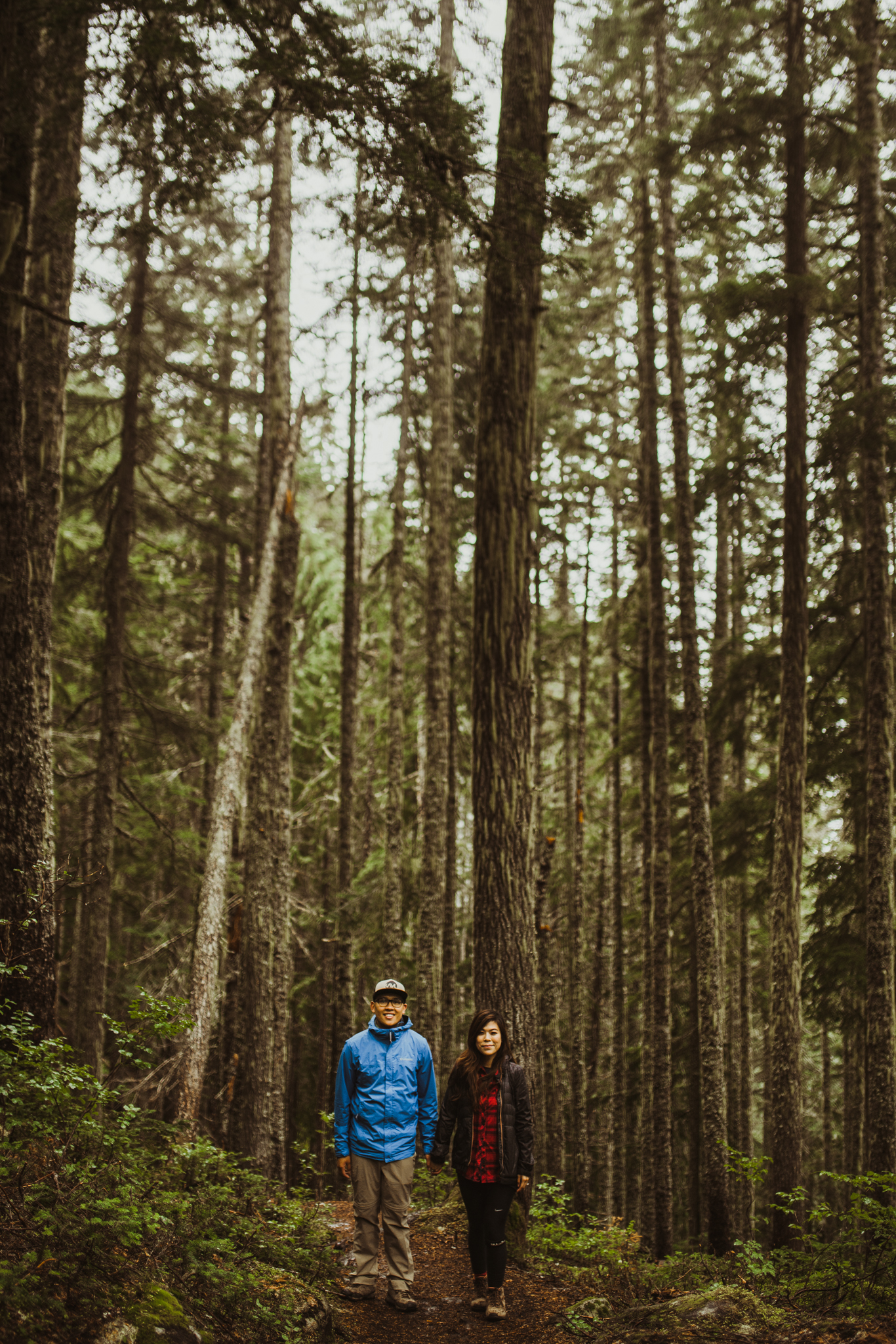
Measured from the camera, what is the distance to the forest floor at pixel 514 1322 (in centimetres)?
464

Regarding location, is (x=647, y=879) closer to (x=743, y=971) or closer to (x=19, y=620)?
(x=743, y=971)

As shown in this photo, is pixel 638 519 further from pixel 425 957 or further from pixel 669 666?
pixel 425 957

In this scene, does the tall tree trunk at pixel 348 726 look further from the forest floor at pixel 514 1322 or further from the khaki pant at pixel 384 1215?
the khaki pant at pixel 384 1215

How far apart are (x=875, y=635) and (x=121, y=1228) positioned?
31.7 ft

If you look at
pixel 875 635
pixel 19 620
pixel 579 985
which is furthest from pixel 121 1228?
pixel 579 985

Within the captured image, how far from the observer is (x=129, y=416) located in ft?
47.1

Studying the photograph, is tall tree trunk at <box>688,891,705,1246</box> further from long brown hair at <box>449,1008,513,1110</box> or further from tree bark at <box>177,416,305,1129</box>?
long brown hair at <box>449,1008,513,1110</box>

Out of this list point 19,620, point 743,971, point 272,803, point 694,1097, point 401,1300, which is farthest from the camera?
point 743,971

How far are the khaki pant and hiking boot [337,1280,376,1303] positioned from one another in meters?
0.02

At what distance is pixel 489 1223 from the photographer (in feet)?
18.6

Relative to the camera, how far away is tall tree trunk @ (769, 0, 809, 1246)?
11203mm

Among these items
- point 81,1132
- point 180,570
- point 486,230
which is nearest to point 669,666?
point 180,570

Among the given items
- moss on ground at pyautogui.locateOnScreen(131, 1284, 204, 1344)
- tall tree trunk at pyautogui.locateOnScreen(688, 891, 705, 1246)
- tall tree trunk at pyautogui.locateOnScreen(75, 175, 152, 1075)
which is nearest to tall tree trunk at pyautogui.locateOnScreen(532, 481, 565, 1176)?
tall tree trunk at pyautogui.locateOnScreen(688, 891, 705, 1246)

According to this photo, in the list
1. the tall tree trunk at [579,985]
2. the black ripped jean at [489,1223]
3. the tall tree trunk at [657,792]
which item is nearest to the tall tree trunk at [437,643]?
the tall tree trunk at [657,792]
